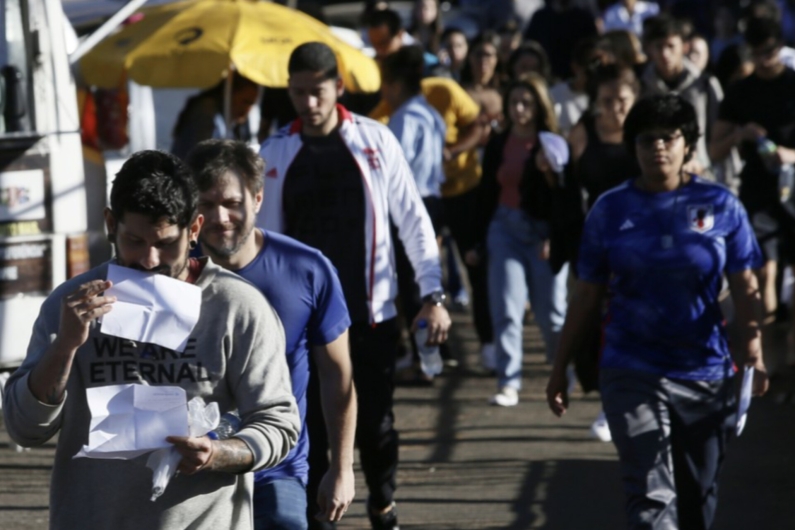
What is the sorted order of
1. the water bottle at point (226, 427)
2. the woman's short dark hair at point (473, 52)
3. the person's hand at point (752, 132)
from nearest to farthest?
1. the water bottle at point (226, 427)
2. the person's hand at point (752, 132)
3. the woman's short dark hair at point (473, 52)

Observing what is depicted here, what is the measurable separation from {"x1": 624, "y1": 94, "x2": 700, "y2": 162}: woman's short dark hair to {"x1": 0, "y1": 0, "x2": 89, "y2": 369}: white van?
3.65 meters

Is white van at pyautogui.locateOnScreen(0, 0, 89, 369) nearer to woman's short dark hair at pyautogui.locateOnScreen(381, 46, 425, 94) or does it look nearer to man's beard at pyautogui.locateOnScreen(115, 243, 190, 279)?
woman's short dark hair at pyautogui.locateOnScreen(381, 46, 425, 94)

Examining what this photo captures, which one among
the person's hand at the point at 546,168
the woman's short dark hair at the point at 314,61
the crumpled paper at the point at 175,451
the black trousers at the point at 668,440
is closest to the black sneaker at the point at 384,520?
the black trousers at the point at 668,440

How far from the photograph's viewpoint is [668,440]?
5.60 meters

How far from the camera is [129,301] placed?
347 cm

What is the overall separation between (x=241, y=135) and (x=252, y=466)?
8876 mm

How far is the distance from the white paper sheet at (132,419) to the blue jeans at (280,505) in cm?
108

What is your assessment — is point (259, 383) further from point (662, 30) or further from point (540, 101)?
point (662, 30)

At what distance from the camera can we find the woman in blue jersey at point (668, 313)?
5.57 meters

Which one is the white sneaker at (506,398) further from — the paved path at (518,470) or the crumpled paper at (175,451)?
the crumpled paper at (175,451)

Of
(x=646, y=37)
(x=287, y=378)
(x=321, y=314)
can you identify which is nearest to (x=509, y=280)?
(x=646, y=37)

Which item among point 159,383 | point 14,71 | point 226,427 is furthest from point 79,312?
point 14,71

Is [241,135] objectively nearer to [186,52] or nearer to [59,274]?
[186,52]

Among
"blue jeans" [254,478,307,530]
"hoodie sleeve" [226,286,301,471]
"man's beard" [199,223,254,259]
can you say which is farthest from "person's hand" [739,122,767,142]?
"hoodie sleeve" [226,286,301,471]
